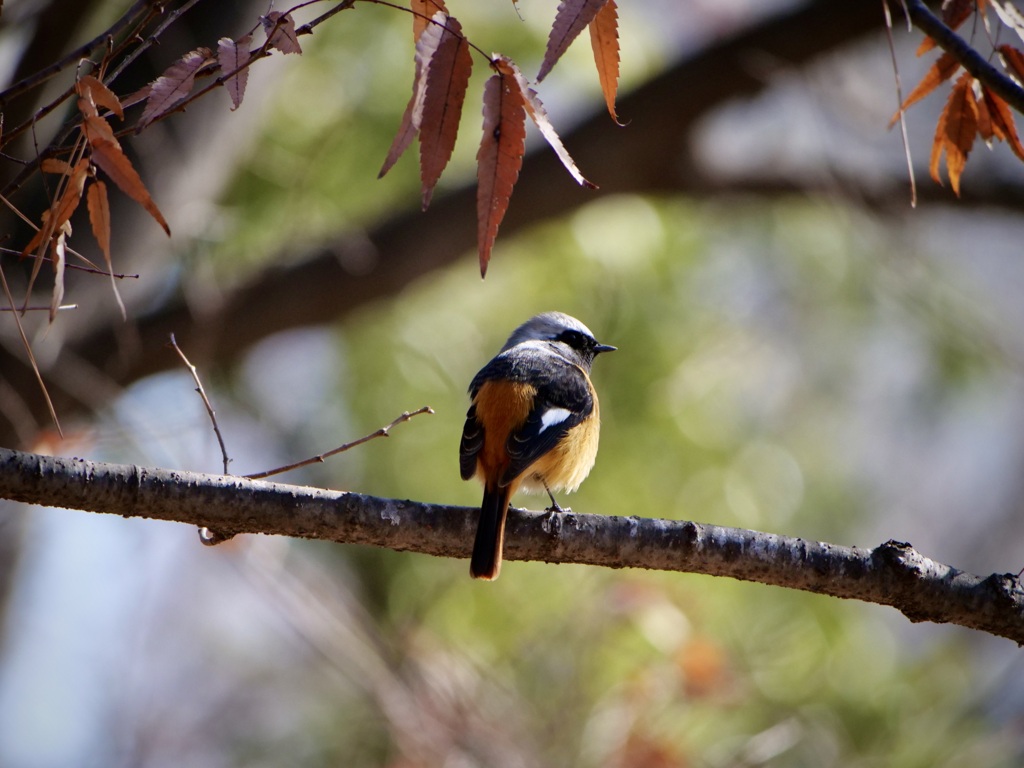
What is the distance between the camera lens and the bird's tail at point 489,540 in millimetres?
2898

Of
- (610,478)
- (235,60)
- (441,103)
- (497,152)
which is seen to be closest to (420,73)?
(441,103)

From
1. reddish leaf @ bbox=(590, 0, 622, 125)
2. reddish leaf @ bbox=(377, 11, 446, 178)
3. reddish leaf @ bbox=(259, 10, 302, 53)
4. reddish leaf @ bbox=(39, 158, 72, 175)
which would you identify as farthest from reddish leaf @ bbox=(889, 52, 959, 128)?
reddish leaf @ bbox=(39, 158, 72, 175)

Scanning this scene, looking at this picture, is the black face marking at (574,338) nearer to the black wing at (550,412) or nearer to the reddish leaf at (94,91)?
the black wing at (550,412)

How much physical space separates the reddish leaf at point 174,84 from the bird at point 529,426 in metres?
1.67

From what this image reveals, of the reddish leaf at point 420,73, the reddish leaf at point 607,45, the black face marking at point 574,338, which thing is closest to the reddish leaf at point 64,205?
the reddish leaf at point 420,73

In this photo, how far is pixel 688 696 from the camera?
5.46 m

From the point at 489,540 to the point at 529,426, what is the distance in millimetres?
956

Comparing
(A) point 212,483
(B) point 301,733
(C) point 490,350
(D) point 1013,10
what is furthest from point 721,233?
(A) point 212,483

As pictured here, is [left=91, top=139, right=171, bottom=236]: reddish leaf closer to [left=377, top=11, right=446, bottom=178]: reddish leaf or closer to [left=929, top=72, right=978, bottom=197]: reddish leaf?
[left=377, top=11, right=446, bottom=178]: reddish leaf

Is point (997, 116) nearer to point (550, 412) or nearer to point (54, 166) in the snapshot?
point (550, 412)

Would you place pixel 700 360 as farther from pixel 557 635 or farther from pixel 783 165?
pixel 557 635

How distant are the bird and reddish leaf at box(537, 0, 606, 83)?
5.44 feet

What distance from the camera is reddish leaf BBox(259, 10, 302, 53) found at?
79.8 inches

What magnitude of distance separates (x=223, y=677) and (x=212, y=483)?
9.35m
